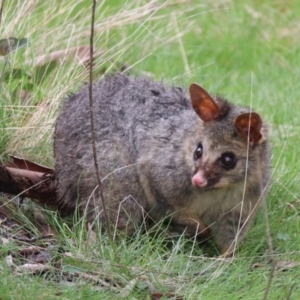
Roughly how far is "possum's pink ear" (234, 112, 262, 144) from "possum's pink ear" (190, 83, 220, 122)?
0.17 metres

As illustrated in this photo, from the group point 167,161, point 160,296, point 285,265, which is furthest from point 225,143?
point 160,296

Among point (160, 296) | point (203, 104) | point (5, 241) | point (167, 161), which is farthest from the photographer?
point (167, 161)

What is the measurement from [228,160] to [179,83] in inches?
85.5

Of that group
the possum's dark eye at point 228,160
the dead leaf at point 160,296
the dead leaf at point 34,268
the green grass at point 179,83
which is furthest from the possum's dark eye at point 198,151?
the dead leaf at point 34,268

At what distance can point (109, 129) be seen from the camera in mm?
5754

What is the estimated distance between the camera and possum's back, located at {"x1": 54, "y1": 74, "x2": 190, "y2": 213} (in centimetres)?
566

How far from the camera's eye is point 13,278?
15.2ft

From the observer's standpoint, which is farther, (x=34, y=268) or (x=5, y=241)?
(x=5, y=241)

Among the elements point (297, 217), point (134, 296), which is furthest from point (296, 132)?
point (134, 296)

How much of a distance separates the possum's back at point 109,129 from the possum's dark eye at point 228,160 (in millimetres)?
473

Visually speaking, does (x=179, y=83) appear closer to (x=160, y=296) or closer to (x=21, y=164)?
(x=21, y=164)

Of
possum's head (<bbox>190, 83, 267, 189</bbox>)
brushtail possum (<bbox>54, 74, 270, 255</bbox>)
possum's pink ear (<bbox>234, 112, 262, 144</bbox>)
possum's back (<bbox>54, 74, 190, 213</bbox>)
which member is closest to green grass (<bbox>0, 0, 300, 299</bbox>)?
Answer: brushtail possum (<bbox>54, 74, 270, 255</bbox>)

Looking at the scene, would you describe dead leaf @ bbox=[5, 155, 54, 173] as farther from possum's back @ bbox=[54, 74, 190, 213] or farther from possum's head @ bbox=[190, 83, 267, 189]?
possum's head @ bbox=[190, 83, 267, 189]

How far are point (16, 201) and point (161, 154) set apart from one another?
35.9 inches
